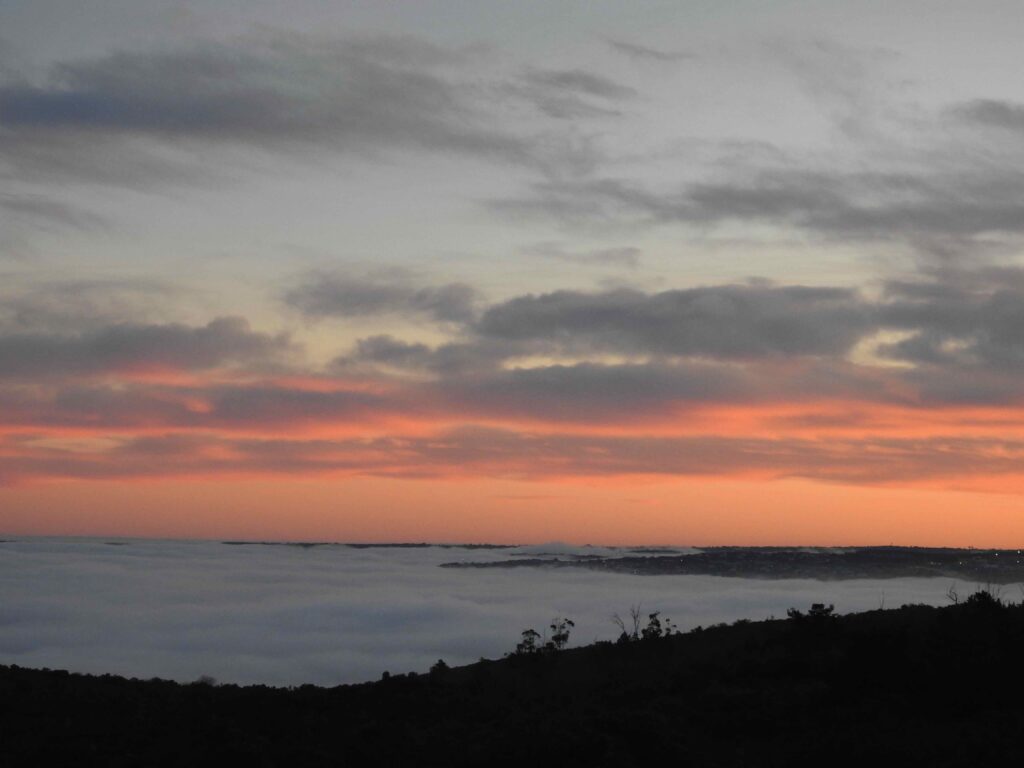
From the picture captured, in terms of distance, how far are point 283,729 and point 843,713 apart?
12677mm

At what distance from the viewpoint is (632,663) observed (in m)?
38.5

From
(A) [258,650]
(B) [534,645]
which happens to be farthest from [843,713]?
(A) [258,650]

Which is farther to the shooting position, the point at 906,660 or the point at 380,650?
the point at 380,650

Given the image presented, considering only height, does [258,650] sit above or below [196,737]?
below

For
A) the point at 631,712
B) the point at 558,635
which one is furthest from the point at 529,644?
the point at 631,712

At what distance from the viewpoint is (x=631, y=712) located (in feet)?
86.6

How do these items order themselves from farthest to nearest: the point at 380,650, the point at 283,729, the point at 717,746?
the point at 380,650, the point at 283,729, the point at 717,746

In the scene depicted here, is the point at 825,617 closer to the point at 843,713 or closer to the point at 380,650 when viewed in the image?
the point at 843,713

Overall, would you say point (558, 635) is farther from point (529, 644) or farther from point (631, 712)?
point (631, 712)

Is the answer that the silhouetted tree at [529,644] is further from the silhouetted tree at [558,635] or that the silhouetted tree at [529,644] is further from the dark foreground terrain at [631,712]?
the dark foreground terrain at [631,712]

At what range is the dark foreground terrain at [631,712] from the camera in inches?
926

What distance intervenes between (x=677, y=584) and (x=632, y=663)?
6375 inches

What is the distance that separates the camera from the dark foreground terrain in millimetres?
23531

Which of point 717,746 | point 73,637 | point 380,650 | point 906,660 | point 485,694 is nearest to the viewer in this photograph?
point 717,746
